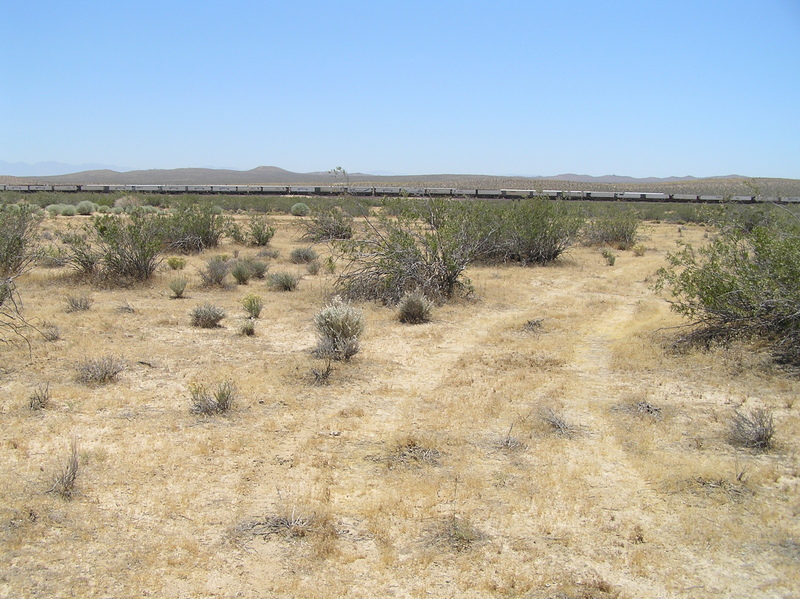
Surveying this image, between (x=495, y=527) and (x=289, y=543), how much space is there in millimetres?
1541

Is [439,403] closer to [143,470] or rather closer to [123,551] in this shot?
[143,470]

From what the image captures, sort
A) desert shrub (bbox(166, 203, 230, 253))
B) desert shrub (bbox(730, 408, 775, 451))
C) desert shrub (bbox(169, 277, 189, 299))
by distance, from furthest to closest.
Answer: desert shrub (bbox(166, 203, 230, 253)) < desert shrub (bbox(169, 277, 189, 299)) < desert shrub (bbox(730, 408, 775, 451))

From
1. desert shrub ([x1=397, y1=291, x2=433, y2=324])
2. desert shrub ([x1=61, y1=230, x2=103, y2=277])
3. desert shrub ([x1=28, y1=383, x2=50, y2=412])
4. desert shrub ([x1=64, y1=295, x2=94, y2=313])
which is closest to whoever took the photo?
desert shrub ([x1=28, y1=383, x2=50, y2=412])

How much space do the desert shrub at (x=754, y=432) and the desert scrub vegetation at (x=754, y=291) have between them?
6.84ft

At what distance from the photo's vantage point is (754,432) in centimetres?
610

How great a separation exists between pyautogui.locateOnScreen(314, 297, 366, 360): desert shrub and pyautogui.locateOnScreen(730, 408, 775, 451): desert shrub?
16.1 ft

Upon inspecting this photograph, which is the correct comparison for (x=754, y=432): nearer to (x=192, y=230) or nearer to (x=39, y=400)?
(x=39, y=400)

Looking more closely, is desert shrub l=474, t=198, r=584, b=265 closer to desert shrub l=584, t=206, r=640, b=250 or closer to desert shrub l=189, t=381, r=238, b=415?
desert shrub l=584, t=206, r=640, b=250

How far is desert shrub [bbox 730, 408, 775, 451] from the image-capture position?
605cm

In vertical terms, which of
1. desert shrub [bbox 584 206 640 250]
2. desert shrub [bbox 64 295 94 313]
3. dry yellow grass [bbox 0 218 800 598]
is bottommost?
dry yellow grass [bbox 0 218 800 598]

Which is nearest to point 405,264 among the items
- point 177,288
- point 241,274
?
point 241,274

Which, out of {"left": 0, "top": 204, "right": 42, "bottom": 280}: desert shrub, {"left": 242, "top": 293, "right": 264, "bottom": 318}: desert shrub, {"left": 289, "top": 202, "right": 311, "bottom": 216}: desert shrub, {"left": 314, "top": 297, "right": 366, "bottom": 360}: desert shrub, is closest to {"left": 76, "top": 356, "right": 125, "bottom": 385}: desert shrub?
{"left": 314, "top": 297, "right": 366, "bottom": 360}: desert shrub

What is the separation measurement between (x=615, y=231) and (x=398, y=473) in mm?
21102

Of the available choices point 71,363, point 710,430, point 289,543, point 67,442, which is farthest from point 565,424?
point 71,363
